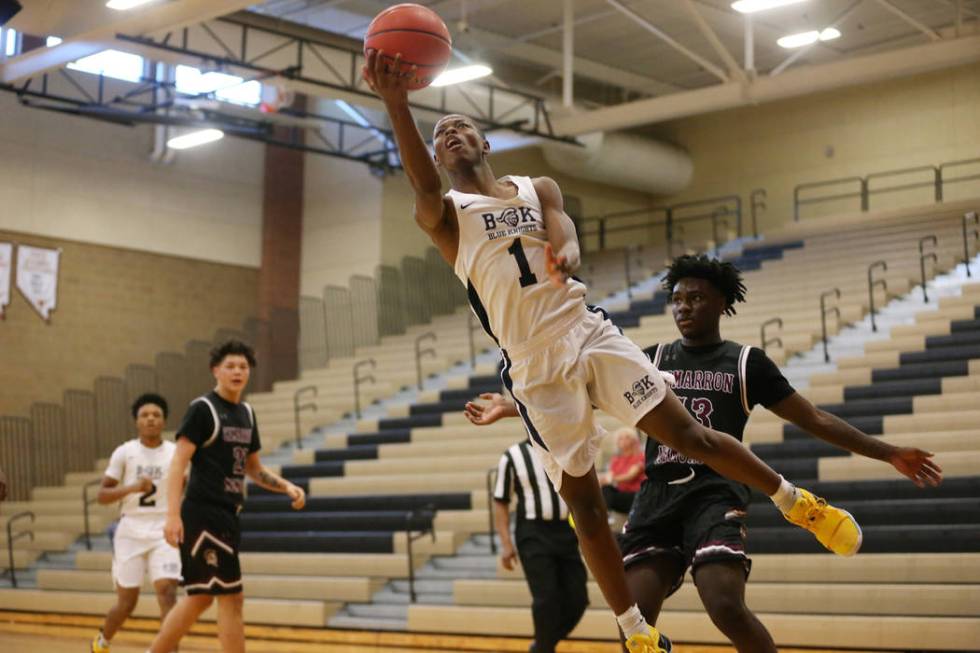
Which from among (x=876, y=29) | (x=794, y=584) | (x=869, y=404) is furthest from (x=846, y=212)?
(x=794, y=584)

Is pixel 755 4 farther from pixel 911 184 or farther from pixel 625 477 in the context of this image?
pixel 911 184

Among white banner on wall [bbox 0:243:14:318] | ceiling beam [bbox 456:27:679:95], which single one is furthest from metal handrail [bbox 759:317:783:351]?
white banner on wall [bbox 0:243:14:318]

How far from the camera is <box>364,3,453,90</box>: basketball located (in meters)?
4.29

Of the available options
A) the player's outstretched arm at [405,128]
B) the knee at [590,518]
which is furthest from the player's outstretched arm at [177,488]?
the player's outstretched arm at [405,128]

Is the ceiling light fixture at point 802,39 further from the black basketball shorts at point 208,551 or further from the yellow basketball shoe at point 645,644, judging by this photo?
the yellow basketball shoe at point 645,644

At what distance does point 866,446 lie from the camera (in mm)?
4707

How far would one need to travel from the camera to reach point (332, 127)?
71.6 ft

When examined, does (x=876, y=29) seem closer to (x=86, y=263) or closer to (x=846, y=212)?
(x=846, y=212)

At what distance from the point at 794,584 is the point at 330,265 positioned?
14.3 metres

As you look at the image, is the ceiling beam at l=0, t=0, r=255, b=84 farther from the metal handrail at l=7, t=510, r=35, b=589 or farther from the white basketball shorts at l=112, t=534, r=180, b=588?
the white basketball shorts at l=112, t=534, r=180, b=588

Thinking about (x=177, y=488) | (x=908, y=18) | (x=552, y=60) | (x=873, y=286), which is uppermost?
(x=552, y=60)

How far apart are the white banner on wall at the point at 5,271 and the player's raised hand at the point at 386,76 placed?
625 inches

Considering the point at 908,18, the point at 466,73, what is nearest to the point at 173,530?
the point at 466,73

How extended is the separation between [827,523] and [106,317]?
17.1m
